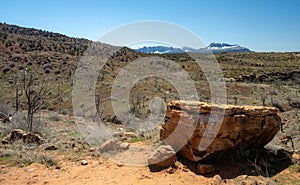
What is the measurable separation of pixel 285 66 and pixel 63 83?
118 feet

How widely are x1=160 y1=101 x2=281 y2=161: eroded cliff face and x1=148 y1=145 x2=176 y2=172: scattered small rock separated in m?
0.49

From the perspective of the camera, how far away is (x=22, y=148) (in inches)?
316

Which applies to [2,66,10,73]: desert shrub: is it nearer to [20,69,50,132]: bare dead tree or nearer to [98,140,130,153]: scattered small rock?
[20,69,50,132]: bare dead tree

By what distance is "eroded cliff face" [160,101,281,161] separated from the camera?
673cm

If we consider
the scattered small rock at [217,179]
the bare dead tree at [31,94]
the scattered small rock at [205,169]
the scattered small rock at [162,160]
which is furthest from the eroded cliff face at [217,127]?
the bare dead tree at [31,94]


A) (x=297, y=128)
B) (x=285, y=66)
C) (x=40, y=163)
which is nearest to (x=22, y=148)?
(x=40, y=163)

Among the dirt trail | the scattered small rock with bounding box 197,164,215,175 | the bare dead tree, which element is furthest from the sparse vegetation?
the scattered small rock with bounding box 197,164,215,175

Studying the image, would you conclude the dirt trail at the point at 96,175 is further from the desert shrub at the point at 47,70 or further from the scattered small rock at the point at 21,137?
the desert shrub at the point at 47,70

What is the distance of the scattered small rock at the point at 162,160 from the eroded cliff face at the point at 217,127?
49cm

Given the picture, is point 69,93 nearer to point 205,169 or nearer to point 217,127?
point 217,127

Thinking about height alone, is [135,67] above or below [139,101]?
above

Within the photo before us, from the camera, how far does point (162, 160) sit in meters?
6.79

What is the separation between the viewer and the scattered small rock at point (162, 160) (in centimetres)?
677

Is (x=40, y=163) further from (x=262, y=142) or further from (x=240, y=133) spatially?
(x=262, y=142)
